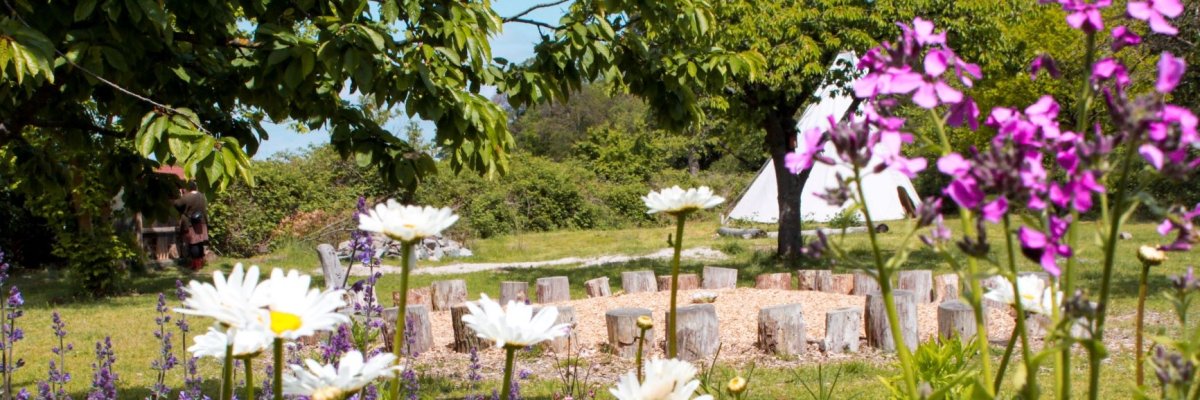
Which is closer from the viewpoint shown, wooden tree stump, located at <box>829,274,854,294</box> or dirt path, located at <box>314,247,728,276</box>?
wooden tree stump, located at <box>829,274,854,294</box>

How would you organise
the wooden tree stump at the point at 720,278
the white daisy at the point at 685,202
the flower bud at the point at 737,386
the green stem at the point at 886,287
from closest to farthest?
the green stem at the point at 886,287 < the flower bud at the point at 737,386 < the white daisy at the point at 685,202 < the wooden tree stump at the point at 720,278

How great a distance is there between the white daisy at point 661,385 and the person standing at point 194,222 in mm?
14585

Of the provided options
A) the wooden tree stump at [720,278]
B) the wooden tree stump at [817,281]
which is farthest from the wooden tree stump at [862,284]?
the wooden tree stump at [720,278]

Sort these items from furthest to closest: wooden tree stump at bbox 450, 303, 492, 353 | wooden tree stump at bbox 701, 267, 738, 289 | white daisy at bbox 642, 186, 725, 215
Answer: wooden tree stump at bbox 701, 267, 738, 289
wooden tree stump at bbox 450, 303, 492, 353
white daisy at bbox 642, 186, 725, 215

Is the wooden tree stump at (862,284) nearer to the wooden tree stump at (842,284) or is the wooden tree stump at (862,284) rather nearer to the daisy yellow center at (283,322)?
the wooden tree stump at (842,284)

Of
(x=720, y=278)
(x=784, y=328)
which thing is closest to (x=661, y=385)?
(x=784, y=328)

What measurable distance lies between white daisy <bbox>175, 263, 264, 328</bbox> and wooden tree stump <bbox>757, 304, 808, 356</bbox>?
6381 millimetres

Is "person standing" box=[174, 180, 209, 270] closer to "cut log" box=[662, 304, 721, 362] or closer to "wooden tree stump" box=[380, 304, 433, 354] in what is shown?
"wooden tree stump" box=[380, 304, 433, 354]

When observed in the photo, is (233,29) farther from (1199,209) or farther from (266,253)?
(266,253)

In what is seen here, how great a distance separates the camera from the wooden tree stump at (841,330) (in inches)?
283

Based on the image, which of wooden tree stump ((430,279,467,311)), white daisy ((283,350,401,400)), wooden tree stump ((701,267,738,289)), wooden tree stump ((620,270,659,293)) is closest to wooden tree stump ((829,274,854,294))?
wooden tree stump ((701,267,738,289))

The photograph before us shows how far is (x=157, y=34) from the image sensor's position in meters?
3.26

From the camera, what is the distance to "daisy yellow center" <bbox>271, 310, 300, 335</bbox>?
2.99 ft

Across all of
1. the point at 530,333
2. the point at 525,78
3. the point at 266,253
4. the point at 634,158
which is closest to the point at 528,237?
the point at 266,253
